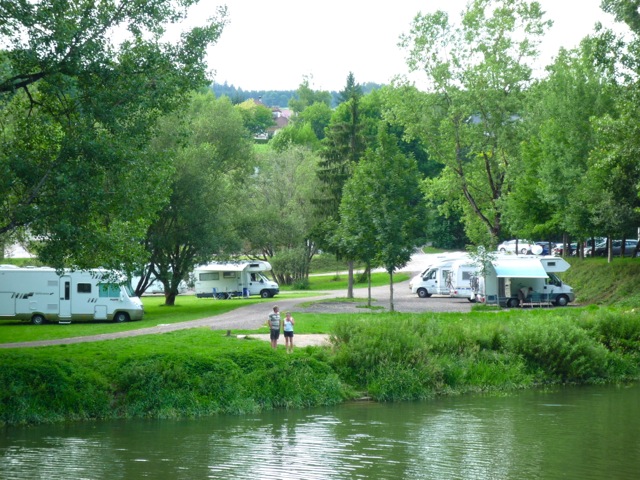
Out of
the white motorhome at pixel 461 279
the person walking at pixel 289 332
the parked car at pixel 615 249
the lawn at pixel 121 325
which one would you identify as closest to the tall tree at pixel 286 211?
the white motorhome at pixel 461 279

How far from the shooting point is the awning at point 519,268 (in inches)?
1703

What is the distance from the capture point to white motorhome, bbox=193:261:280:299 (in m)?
56.5

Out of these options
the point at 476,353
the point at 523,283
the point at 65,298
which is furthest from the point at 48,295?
the point at 523,283

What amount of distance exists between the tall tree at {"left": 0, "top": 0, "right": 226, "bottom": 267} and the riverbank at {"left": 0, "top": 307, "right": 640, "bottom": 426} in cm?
316

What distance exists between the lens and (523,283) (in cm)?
4481

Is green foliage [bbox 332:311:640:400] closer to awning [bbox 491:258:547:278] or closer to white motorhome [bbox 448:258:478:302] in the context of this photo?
awning [bbox 491:258:547:278]

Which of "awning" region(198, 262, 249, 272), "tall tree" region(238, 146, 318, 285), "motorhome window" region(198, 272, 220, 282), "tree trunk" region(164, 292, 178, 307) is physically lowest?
"tree trunk" region(164, 292, 178, 307)

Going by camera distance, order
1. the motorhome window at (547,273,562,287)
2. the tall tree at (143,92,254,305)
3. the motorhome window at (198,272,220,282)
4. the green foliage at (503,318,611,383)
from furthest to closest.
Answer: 1. the motorhome window at (198,272,220,282)
2. the motorhome window at (547,273,562,287)
3. the tall tree at (143,92,254,305)
4. the green foliage at (503,318,611,383)

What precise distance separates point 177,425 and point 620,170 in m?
29.9

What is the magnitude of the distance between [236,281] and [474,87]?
19.8 metres

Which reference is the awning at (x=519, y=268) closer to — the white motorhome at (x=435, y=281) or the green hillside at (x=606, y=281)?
the green hillside at (x=606, y=281)

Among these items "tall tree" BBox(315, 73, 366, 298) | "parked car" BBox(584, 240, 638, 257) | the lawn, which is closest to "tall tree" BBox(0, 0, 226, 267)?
the lawn

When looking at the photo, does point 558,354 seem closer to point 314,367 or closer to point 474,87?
point 314,367

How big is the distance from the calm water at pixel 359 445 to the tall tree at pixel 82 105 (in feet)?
17.2
